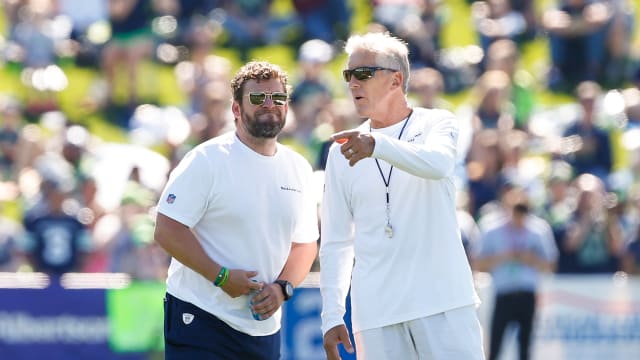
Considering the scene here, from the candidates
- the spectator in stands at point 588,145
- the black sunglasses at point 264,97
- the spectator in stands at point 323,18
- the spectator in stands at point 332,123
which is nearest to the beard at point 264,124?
the black sunglasses at point 264,97

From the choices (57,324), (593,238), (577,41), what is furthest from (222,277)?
(577,41)

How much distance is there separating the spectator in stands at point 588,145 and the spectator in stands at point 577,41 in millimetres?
1200

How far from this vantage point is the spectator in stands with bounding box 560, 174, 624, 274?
12.0 metres

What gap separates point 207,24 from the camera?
1519 centimetres

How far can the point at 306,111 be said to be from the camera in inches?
540

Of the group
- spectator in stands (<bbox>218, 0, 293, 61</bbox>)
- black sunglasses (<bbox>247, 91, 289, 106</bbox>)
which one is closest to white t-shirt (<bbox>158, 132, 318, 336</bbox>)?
black sunglasses (<bbox>247, 91, 289, 106</bbox>)

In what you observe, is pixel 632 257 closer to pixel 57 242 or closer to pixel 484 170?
pixel 484 170

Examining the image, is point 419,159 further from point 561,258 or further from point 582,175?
point 582,175

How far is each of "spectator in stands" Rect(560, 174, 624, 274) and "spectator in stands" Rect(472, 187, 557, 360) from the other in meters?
0.36

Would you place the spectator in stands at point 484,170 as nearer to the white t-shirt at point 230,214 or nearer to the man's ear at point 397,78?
the white t-shirt at point 230,214

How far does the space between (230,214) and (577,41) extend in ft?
30.5

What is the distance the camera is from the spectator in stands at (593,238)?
Answer: 39.3ft

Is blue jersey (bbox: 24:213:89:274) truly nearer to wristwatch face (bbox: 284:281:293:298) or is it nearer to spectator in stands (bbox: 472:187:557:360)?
spectator in stands (bbox: 472:187:557:360)

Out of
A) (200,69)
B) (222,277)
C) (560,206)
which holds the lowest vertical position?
(560,206)
